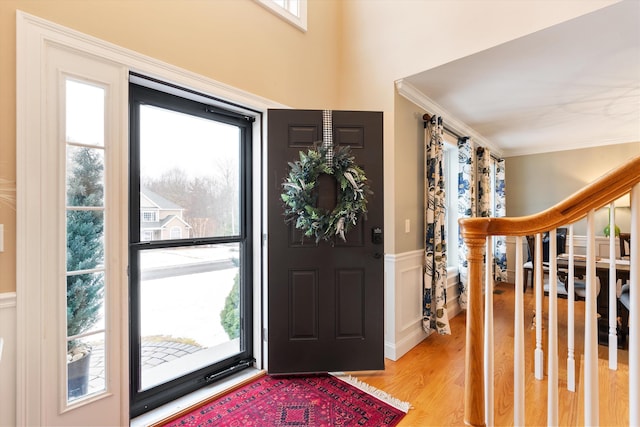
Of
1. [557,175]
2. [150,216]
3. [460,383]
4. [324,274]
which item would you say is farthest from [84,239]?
[557,175]

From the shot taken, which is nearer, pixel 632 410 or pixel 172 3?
pixel 632 410

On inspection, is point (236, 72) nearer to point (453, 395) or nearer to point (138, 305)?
point (138, 305)

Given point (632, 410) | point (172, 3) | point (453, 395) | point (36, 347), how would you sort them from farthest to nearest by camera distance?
point (453, 395), point (172, 3), point (36, 347), point (632, 410)

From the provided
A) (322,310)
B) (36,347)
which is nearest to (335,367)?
(322,310)

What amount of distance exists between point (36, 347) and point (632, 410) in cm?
228

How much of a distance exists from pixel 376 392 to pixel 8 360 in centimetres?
208

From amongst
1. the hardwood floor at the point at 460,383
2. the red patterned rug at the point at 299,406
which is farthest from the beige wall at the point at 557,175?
the red patterned rug at the point at 299,406

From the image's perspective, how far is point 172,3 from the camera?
1.82 metres

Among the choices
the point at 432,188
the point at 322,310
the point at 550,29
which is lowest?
the point at 322,310

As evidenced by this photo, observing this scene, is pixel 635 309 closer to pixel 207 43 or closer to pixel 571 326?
pixel 571 326

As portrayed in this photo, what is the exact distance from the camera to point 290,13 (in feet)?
8.22

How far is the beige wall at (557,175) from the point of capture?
473cm

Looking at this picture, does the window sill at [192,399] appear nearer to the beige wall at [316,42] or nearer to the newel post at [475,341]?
the beige wall at [316,42]

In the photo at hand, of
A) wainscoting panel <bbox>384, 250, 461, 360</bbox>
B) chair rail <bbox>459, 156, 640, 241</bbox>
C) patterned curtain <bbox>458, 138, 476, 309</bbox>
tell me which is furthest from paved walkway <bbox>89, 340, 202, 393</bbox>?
patterned curtain <bbox>458, 138, 476, 309</bbox>
